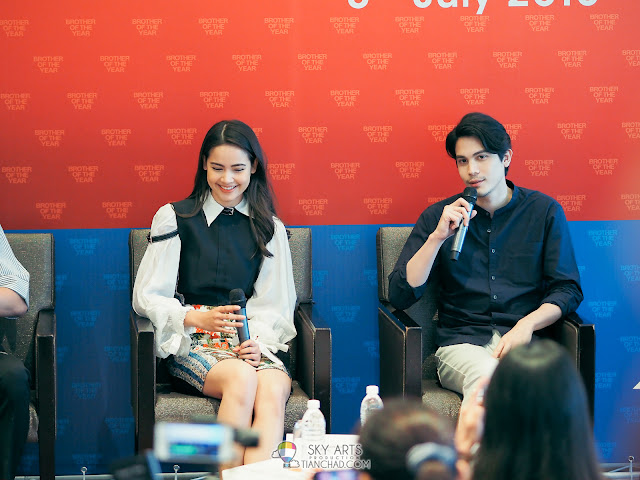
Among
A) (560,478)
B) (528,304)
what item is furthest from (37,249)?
(560,478)

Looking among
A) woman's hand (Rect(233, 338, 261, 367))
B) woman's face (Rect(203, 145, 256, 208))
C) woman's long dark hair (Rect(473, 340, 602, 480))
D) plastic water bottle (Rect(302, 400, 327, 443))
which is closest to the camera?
woman's long dark hair (Rect(473, 340, 602, 480))

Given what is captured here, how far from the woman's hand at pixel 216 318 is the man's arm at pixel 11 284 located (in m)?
0.65

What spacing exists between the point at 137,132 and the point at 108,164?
0.63 ft

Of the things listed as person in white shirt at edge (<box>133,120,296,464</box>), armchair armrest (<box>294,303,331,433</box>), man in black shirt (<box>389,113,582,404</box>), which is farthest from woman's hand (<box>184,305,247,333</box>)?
man in black shirt (<box>389,113,582,404</box>)

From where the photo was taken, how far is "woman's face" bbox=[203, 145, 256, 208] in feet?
10.4

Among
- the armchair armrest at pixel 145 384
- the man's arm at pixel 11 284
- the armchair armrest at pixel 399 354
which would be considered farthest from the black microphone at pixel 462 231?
the man's arm at pixel 11 284

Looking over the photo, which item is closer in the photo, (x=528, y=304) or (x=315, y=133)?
(x=528, y=304)

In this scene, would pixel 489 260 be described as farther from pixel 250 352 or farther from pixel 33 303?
pixel 33 303

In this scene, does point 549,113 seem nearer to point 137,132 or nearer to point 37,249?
point 137,132

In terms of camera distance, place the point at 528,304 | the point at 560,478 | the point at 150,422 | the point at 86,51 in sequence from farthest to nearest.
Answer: the point at 86,51 → the point at 528,304 → the point at 150,422 → the point at 560,478

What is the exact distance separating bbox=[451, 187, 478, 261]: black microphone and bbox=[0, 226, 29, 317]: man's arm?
5.39ft

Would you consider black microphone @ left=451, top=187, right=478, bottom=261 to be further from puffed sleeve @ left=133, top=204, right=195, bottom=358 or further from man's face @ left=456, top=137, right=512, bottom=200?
puffed sleeve @ left=133, top=204, right=195, bottom=358

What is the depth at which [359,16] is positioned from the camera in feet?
11.6

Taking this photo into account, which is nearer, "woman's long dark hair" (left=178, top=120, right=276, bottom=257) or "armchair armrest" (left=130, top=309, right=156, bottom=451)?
"armchair armrest" (left=130, top=309, right=156, bottom=451)
